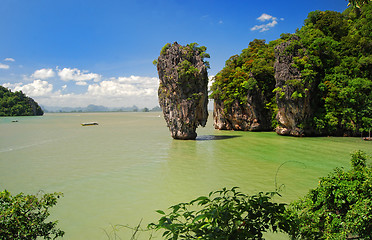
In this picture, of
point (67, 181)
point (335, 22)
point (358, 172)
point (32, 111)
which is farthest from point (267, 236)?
point (32, 111)

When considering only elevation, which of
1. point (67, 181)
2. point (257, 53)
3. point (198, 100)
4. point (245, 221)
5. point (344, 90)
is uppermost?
point (257, 53)

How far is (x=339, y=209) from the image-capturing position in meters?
3.24

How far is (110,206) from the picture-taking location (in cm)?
655

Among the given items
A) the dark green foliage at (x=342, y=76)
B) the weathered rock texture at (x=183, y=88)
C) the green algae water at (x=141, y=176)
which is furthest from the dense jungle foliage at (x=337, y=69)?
the weathered rock texture at (x=183, y=88)

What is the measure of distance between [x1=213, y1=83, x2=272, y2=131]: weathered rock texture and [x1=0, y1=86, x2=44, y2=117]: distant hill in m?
90.0

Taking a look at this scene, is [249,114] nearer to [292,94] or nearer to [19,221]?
[292,94]

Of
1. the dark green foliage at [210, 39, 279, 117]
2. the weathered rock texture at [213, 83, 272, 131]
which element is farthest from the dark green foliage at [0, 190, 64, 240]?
the weathered rock texture at [213, 83, 272, 131]

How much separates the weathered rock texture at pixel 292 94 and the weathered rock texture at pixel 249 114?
14.7 feet

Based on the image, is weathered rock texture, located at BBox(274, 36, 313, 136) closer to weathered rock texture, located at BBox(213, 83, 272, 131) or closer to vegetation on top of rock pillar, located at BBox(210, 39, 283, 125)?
vegetation on top of rock pillar, located at BBox(210, 39, 283, 125)

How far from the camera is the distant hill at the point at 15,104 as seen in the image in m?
82.6

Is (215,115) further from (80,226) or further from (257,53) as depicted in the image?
(80,226)

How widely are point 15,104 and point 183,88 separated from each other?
9405 cm

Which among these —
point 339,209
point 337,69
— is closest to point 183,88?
point 337,69

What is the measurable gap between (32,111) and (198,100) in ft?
321
